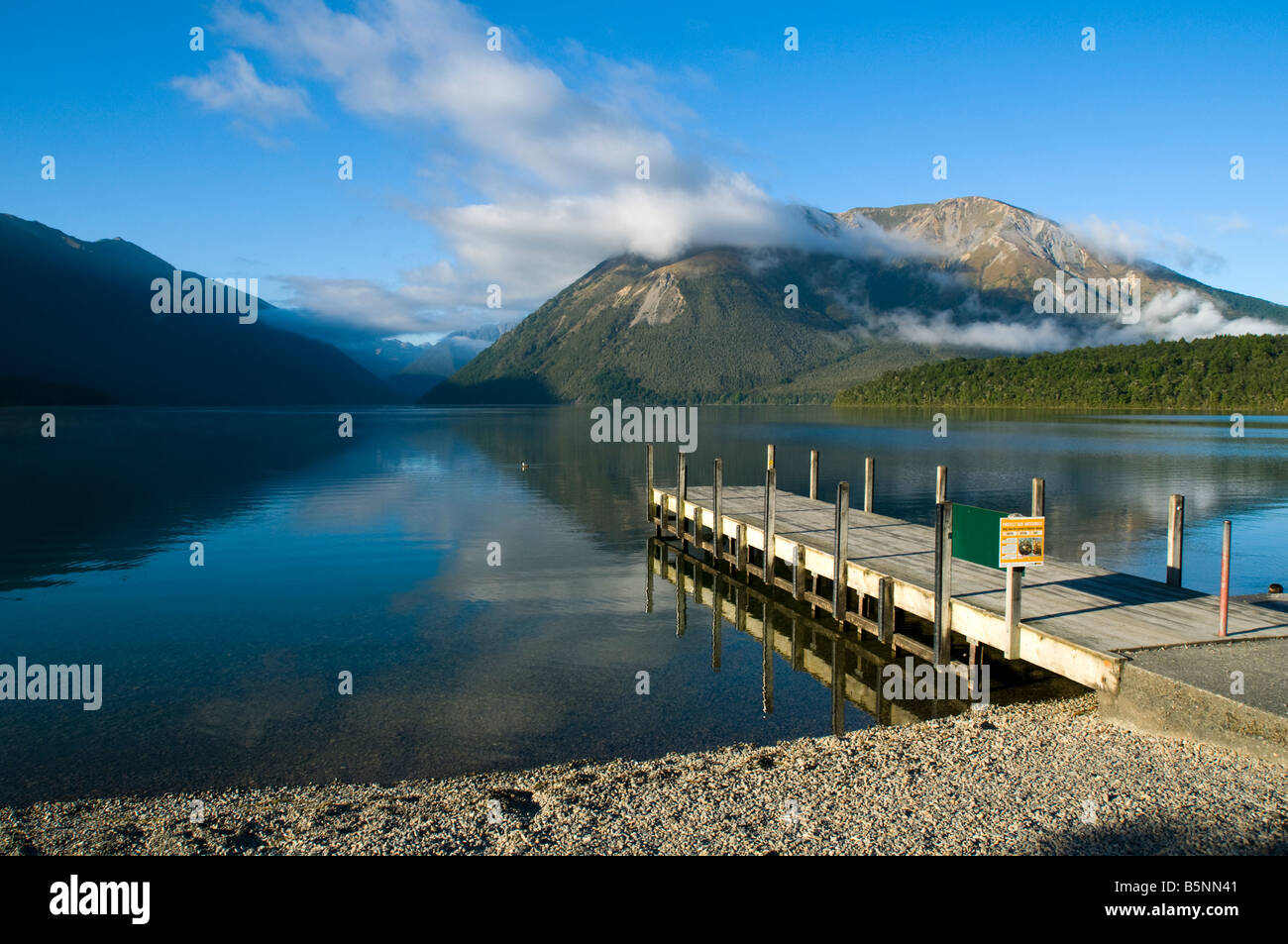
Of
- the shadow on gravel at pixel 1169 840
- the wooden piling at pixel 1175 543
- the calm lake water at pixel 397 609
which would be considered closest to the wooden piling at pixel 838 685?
the calm lake water at pixel 397 609

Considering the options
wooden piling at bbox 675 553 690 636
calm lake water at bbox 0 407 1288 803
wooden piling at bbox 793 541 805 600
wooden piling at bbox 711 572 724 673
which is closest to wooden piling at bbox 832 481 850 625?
wooden piling at bbox 793 541 805 600

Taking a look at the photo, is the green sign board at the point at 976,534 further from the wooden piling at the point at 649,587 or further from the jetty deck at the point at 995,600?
the wooden piling at the point at 649,587

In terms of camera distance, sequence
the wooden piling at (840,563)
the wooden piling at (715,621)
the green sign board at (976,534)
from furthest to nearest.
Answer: the wooden piling at (840,563)
the wooden piling at (715,621)
the green sign board at (976,534)

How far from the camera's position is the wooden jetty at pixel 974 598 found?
1184 cm

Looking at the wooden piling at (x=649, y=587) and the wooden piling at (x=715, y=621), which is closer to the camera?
the wooden piling at (x=715, y=621)

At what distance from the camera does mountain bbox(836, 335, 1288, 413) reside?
465 feet

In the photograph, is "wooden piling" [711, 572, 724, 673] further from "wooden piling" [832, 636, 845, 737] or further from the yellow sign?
the yellow sign

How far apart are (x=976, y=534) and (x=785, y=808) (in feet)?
23.5

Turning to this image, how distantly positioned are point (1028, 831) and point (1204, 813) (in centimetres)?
176

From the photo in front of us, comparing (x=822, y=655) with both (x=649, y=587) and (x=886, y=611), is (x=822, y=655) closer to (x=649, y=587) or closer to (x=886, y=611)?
(x=886, y=611)

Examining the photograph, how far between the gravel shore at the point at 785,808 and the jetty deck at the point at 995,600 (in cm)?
142

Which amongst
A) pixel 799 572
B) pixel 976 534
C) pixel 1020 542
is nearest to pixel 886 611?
pixel 976 534
